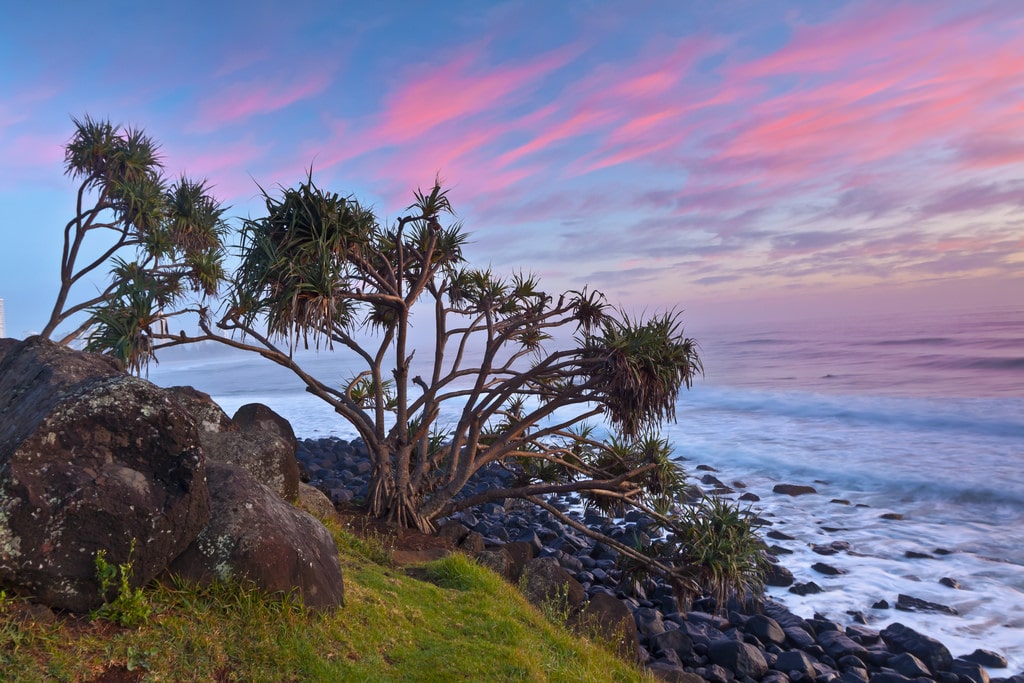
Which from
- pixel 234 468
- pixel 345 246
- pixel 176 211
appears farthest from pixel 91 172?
pixel 234 468

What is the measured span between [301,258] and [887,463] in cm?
2059

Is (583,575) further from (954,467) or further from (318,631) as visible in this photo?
(954,467)

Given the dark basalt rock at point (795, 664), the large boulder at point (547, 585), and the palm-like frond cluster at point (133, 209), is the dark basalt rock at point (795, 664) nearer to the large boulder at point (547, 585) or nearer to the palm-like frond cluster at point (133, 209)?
the large boulder at point (547, 585)

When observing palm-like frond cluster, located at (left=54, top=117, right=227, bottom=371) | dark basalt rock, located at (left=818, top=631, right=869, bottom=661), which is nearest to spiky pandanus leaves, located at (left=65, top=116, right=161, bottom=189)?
palm-like frond cluster, located at (left=54, top=117, right=227, bottom=371)

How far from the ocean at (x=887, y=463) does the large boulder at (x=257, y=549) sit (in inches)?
346

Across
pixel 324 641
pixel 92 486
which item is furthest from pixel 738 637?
pixel 92 486

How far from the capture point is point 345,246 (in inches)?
396

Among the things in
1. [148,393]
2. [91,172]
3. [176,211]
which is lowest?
[148,393]

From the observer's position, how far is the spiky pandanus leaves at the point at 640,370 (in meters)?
9.32

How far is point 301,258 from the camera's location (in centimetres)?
940

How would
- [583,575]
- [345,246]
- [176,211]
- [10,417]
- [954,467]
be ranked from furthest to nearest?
[954,467] → [176,211] → [583,575] → [345,246] → [10,417]

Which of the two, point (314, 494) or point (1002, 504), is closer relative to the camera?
point (314, 494)

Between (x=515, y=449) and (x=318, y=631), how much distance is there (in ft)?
23.1

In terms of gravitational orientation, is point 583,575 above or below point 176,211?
below
